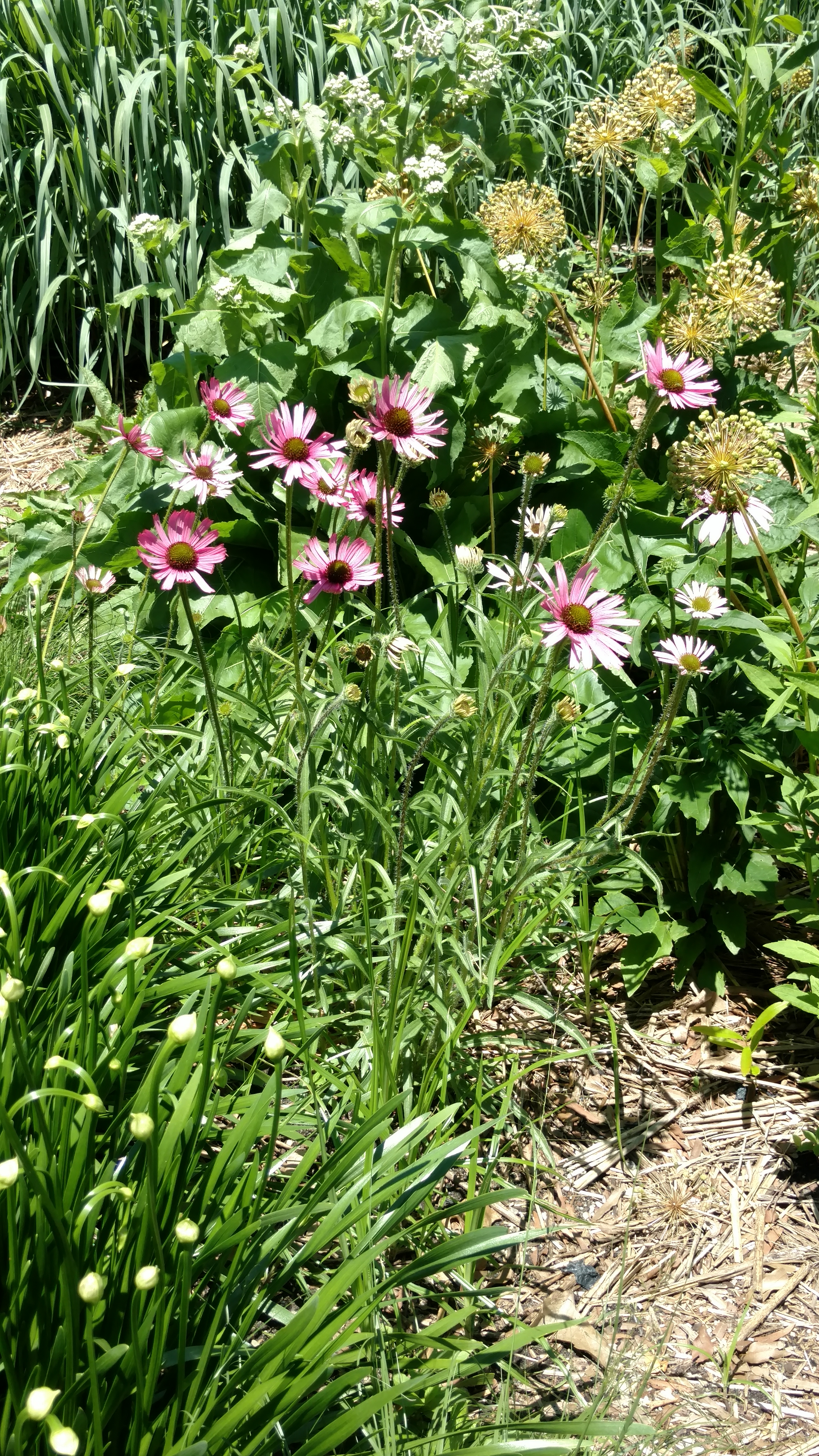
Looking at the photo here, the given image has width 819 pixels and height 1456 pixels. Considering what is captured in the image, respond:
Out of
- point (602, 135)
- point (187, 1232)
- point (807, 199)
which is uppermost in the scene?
point (602, 135)

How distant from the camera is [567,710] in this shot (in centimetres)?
179

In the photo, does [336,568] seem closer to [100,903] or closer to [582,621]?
[582,621]

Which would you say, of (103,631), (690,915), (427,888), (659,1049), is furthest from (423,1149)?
(103,631)

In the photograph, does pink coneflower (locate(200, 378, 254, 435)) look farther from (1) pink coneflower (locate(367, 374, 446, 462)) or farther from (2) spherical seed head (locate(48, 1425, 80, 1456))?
(2) spherical seed head (locate(48, 1425, 80, 1456))

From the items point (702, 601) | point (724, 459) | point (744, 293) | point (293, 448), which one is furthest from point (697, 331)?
point (293, 448)

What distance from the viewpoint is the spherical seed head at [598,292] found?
2.48m

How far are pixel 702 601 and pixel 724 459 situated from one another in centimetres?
26

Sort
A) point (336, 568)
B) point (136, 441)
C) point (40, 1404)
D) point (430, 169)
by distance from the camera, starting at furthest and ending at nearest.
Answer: point (430, 169) → point (136, 441) → point (336, 568) → point (40, 1404)

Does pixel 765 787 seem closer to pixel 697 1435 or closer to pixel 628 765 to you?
pixel 628 765

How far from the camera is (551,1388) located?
1.50 meters

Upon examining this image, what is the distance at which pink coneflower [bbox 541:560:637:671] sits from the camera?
155 cm

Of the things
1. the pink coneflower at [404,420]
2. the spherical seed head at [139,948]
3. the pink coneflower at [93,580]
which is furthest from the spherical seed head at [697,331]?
the spherical seed head at [139,948]

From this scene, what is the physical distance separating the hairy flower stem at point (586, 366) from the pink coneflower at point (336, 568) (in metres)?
0.81

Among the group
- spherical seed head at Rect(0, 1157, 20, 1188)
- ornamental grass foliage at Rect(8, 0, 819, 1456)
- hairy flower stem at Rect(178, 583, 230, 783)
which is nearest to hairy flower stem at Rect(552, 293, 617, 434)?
ornamental grass foliage at Rect(8, 0, 819, 1456)
